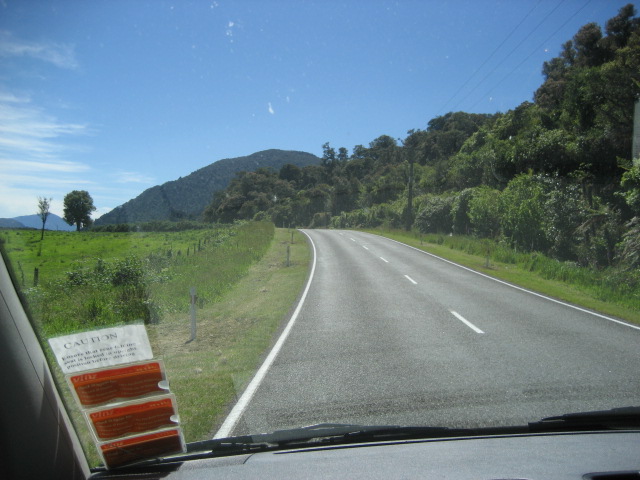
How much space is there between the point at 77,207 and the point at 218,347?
4.92m

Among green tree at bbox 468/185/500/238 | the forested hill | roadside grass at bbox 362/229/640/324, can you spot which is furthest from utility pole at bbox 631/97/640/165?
green tree at bbox 468/185/500/238

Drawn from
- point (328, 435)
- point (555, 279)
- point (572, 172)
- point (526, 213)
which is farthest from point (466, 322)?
point (526, 213)

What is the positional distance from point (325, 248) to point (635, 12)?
21136mm

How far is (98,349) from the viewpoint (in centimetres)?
Result: 267

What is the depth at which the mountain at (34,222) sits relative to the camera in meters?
3.07

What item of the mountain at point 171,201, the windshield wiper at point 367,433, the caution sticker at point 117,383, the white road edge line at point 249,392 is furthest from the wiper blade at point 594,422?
the mountain at point 171,201

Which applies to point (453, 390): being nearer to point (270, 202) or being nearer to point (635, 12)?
point (635, 12)

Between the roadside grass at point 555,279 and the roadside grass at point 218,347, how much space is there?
825 cm

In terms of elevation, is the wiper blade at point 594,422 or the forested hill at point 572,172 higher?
the forested hill at point 572,172

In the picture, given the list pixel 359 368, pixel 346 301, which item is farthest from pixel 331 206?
pixel 359 368

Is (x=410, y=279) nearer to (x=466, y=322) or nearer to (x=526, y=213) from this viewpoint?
(x=466, y=322)

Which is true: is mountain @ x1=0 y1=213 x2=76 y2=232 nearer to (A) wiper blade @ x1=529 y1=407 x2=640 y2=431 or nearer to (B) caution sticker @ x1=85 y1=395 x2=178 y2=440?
(B) caution sticker @ x1=85 y1=395 x2=178 y2=440

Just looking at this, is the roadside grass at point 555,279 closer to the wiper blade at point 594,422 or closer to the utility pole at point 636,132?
the utility pole at point 636,132

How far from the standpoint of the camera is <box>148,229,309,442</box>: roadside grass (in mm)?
5156
